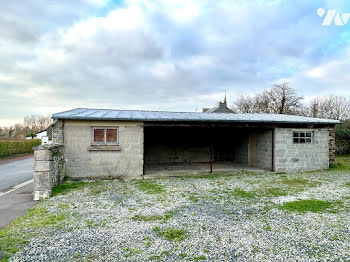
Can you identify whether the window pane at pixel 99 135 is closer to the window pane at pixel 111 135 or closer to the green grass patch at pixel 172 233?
the window pane at pixel 111 135

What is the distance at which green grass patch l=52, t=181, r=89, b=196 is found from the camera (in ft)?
21.1

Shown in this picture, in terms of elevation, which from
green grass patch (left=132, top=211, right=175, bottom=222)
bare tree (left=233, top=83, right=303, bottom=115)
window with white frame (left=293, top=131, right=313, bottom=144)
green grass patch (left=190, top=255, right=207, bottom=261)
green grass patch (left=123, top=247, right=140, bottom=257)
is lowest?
green grass patch (left=132, top=211, right=175, bottom=222)

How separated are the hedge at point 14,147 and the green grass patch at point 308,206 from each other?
69.7 feet

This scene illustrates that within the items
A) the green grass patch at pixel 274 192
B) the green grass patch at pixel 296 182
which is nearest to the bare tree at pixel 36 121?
the green grass patch at pixel 296 182

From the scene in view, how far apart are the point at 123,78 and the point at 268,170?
11.1 m

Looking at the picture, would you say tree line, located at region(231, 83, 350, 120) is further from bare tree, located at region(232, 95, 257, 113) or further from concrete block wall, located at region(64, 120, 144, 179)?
concrete block wall, located at region(64, 120, 144, 179)

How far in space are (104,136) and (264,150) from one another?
26.6ft

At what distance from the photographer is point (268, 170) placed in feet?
33.8

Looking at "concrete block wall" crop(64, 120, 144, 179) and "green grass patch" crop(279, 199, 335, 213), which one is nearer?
"green grass patch" crop(279, 199, 335, 213)

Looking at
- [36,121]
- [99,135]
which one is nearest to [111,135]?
[99,135]

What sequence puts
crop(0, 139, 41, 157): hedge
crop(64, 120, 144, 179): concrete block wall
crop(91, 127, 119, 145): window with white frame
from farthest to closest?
crop(0, 139, 41, 157): hedge → crop(91, 127, 119, 145): window with white frame → crop(64, 120, 144, 179): concrete block wall

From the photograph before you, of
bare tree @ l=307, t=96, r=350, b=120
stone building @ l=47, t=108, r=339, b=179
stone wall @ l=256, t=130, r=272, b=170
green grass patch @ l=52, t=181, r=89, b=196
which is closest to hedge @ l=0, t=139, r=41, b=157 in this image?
stone building @ l=47, t=108, r=339, b=179

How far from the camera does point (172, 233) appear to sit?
3.68 meters

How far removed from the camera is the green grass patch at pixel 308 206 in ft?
16.1
